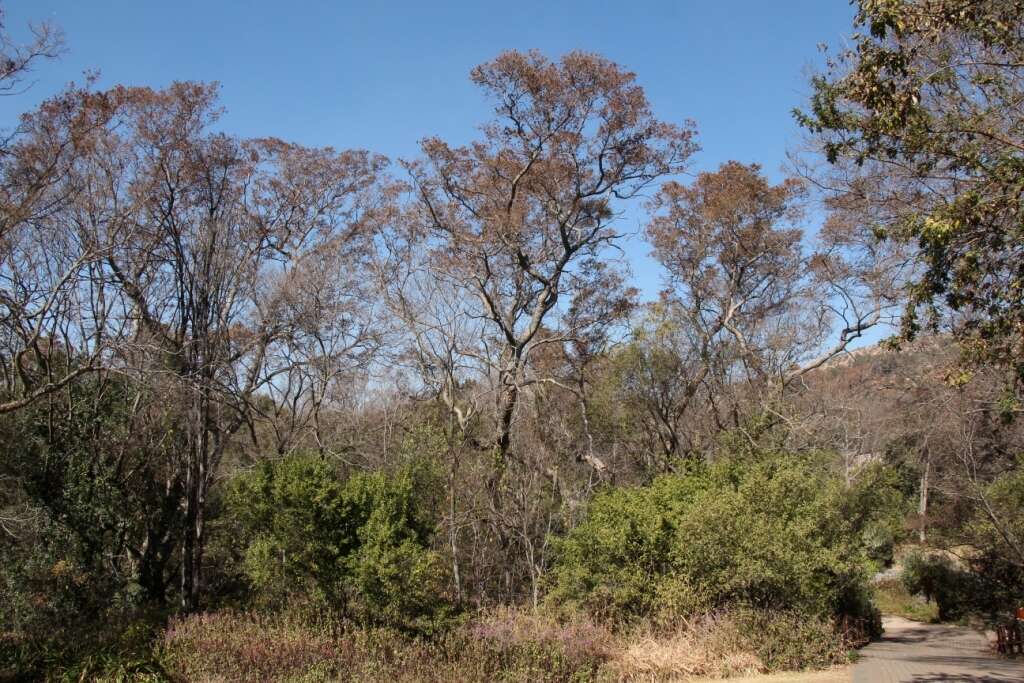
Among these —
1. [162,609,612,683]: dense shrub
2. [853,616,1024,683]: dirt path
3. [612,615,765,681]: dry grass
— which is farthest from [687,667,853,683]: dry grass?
[162,609,612,683]: dense shrub

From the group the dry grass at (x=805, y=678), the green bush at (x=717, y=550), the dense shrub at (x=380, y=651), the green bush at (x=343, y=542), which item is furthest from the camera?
the green bush at (x=717, y=550)

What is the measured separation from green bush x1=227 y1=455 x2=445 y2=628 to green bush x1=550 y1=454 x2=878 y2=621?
2.76 m

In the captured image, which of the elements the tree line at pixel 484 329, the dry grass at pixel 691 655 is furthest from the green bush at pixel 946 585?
the dry grass at pixel 691 655

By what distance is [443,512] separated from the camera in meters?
14.2

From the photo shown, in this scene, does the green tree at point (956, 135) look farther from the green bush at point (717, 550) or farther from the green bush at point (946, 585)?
the green bush at point (946, 585)

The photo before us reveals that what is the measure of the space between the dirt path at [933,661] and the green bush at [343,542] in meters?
6.54

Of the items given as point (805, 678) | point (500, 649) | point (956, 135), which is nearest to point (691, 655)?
point (805, 678)

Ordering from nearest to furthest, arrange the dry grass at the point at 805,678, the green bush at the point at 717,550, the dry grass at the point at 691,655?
1. the dry grass at the point at 805,678
2. the dry grass at the point at 691,655
3. the green bush at the point at 717,550

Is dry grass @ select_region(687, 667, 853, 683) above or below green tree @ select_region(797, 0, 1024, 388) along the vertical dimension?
below

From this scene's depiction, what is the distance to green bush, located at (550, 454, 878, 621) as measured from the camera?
1213 centimetres

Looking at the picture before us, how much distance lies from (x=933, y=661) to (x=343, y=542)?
9768mm

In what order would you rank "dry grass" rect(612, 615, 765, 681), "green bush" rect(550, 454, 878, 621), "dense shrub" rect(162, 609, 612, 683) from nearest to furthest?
1. "dense shrub" rect(162, 609, 612, 683)
2. "dry grass" rect(612, 615, 765, 681)
3. "green bush" rect(550, 454, 878, 621)

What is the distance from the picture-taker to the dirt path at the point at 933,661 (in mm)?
10109

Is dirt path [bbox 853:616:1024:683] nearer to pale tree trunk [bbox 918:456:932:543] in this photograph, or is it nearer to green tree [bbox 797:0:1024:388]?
green tree [bbox 797:0:1024:388]
